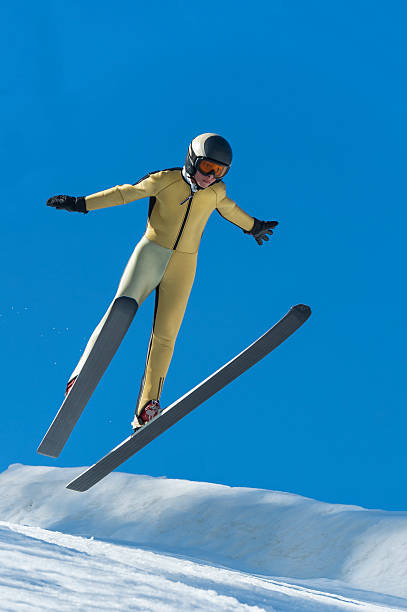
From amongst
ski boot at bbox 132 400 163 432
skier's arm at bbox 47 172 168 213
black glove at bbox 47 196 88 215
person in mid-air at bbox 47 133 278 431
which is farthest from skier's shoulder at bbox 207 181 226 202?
ski boot at bbox 132 400 163 432

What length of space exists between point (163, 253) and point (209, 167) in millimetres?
599

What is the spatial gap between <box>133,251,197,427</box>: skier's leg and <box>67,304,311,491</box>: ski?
6.7 inches

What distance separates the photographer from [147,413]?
13.6ft

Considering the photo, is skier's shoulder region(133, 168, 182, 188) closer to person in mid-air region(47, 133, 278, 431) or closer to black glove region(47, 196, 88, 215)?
person in mid-air region(47, 133, 278, 431)

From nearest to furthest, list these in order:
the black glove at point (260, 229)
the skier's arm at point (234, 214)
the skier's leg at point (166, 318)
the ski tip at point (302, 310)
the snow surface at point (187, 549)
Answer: the snow surface at point (187, 549), the ski tip at point (302, 310), the skier's leg at point (166, 318), the skier's arm at point (234, 214), the black glove at point (260, 229)

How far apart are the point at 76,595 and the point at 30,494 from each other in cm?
1570

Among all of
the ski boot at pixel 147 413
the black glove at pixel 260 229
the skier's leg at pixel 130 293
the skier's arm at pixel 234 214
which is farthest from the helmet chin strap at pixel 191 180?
the ski boot at pixel 147 413

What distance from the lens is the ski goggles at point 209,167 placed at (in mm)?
3916

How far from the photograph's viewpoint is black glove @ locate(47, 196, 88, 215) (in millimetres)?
3918

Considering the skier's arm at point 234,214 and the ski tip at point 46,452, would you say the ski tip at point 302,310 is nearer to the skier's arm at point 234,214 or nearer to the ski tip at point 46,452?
the skier's arm at point 234,214

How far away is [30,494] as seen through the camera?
16781mm

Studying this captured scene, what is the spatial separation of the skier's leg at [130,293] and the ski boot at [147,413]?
43 cm

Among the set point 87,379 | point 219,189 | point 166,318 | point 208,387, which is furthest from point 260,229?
point 87,379

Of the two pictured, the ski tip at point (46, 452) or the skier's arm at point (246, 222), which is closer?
the ski tip at point (46, 452)
